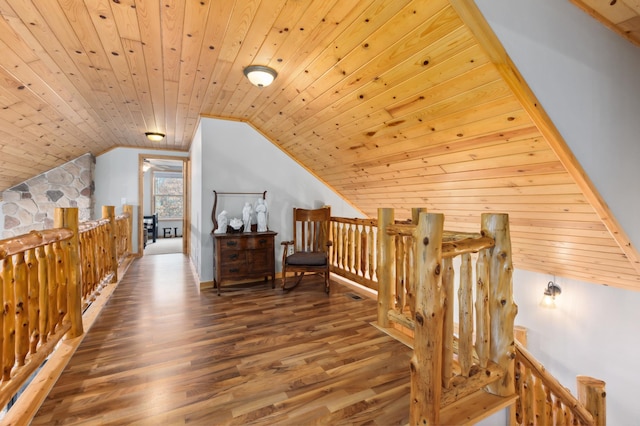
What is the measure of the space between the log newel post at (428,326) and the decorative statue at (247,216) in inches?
117

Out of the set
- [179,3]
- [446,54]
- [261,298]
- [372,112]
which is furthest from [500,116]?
[261,298]

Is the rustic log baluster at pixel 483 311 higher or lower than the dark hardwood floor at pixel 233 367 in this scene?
higher

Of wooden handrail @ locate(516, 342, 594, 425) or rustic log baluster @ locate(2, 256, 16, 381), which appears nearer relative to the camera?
rustic log baluster @ locate(2, 256, 16, 381)

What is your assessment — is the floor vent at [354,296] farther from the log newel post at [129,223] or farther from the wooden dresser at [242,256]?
the log newel post at [129,223]

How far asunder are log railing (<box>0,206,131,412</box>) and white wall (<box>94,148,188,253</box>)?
3503 mm

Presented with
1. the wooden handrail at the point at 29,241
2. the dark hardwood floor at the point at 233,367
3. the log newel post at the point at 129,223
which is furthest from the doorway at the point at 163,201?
the wooden handrail at the point at 29,241

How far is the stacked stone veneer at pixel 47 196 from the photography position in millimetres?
4965

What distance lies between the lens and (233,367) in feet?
6.64

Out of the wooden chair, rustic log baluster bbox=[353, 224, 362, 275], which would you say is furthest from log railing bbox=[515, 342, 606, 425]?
the wooden chair

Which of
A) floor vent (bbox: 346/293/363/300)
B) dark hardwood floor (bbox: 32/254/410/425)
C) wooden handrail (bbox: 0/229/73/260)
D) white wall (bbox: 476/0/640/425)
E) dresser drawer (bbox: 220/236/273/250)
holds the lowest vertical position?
dark hardwood floor (bbox: 32/254/410/425)

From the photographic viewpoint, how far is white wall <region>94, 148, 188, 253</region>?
5.91m

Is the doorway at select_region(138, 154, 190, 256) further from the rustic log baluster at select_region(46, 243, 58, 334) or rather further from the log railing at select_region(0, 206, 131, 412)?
the rustic log baluster at select_region(46, 243, 58, 334)

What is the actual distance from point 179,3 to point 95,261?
9.21 feet

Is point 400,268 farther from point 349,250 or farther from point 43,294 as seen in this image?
point 43,294
